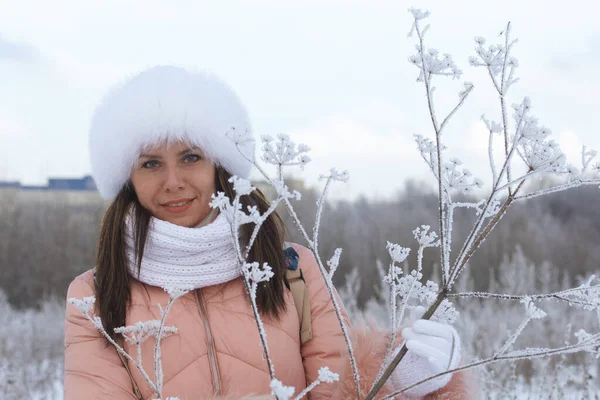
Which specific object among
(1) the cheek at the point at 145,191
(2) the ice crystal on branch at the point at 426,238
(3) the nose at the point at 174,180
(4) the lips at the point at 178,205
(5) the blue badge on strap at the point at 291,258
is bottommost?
(5) the blue badge on strap at the point at 291,258

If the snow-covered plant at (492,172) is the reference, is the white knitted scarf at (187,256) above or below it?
below

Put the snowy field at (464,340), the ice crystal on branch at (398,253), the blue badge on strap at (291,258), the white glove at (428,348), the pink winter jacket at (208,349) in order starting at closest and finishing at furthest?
the ice crystal on branch at (398,253), the white glove at (428,348), the pink winter jacket at (208,349), the blue badge on strap at (291,258), the snowy field at (464,340)

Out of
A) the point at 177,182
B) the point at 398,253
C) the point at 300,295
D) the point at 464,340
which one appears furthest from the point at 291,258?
the point at 464,340

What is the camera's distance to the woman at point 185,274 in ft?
5.75

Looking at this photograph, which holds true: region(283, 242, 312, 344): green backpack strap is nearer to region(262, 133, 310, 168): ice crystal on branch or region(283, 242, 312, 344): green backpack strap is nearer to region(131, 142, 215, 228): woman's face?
region(131, 142, 215, 228): woman's face

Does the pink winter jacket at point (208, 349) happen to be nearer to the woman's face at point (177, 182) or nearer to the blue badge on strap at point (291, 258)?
the blue badge on strap at point (291, 258)

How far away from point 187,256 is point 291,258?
0.34 m

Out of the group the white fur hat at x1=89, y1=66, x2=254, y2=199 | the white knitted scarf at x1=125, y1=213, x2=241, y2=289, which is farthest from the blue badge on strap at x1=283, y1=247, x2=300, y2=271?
the white fur hat at x1=89, y1=66, x2=254, y2=199

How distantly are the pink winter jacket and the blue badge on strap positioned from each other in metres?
0.08

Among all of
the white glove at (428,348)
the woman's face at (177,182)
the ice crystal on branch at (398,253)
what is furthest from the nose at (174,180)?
the ice crystal on branch at (398,253)

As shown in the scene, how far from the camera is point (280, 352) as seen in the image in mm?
1783

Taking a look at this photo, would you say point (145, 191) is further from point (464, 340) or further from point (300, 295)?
point (464, 340)

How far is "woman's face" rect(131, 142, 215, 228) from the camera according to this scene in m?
1.79

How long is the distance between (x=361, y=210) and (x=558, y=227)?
738 centimetres
